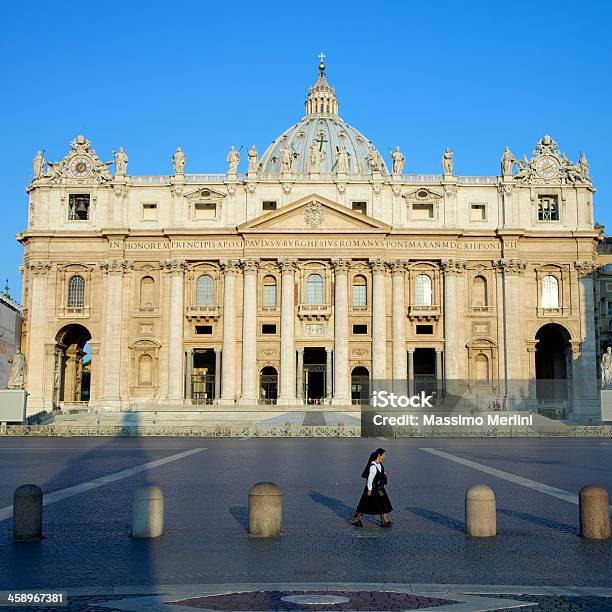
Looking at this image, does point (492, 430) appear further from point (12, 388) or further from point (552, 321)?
point (12, 388)

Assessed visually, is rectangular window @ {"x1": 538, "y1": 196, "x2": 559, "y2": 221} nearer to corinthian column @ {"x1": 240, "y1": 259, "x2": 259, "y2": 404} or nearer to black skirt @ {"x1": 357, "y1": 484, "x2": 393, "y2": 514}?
corinthian column @ {"x1": 240, "y1": 259, "x2": 259, "y2": 404}

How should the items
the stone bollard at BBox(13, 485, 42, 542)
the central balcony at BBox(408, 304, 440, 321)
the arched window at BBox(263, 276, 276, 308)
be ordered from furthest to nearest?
the arched window at BBox(263, 276, 276, 308)
the central balcony at BBox(408, 304, 440, 321)
the stone bollard at BBox(13, 485, 42, 542)

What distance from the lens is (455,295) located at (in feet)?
233

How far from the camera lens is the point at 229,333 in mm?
70188

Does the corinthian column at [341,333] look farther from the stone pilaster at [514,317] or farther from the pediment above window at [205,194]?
the stone pilaster at [514,317]

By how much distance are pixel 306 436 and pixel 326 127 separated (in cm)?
7549

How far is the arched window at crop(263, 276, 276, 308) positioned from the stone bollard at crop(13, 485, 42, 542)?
57.9 meters

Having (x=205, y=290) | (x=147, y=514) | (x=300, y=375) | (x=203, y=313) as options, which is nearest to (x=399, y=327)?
(x=300, y=375)

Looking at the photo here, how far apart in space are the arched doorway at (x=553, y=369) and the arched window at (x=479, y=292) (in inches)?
222

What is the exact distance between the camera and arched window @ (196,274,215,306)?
72000 millimetres

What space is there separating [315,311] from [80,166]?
75.3 ft

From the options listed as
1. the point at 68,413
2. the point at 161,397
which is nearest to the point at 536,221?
the point at 161,397

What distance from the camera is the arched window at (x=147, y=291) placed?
72188mm

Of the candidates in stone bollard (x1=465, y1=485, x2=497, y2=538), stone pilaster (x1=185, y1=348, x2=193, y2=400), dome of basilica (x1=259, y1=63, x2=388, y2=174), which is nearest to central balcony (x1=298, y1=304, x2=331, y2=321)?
stone pilaster (x1=185, y1=348, x2=193, y2=400)
